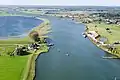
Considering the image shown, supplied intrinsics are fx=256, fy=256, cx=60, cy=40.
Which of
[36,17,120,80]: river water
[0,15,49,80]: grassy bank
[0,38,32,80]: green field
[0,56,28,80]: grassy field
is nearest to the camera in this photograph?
[0,56,28,80]: grassy field

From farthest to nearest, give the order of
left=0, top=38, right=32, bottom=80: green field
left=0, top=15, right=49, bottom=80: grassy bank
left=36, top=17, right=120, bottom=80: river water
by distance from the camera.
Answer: left=36, top=17, right=120, bottom=80: river water < left=0, top=38, right=32, bottom=80: green field < left=0, top=15, right=49, bottom=80: grassy bank

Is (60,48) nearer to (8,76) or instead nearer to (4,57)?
(4,57)

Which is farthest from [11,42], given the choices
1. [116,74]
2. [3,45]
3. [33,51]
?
[116,74]

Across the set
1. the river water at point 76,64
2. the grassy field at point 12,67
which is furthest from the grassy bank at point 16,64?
the river water at point 76,64

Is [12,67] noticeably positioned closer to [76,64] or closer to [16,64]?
[16,64]

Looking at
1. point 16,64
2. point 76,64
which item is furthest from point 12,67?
point 76,64

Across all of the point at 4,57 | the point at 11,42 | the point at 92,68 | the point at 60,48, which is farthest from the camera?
the point at 11,42

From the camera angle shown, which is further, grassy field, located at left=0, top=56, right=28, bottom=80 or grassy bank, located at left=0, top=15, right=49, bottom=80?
grassy bank, located at left=0, top=15, right=49, bottom=80

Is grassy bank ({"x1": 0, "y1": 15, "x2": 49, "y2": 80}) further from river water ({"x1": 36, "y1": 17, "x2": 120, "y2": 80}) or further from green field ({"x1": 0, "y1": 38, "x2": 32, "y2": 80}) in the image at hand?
river water ({"x1": 36, "y1": 17, "x2": 120, "y2": 80})

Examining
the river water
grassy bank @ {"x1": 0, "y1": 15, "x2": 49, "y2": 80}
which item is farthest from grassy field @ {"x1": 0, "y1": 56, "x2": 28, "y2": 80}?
the river water
